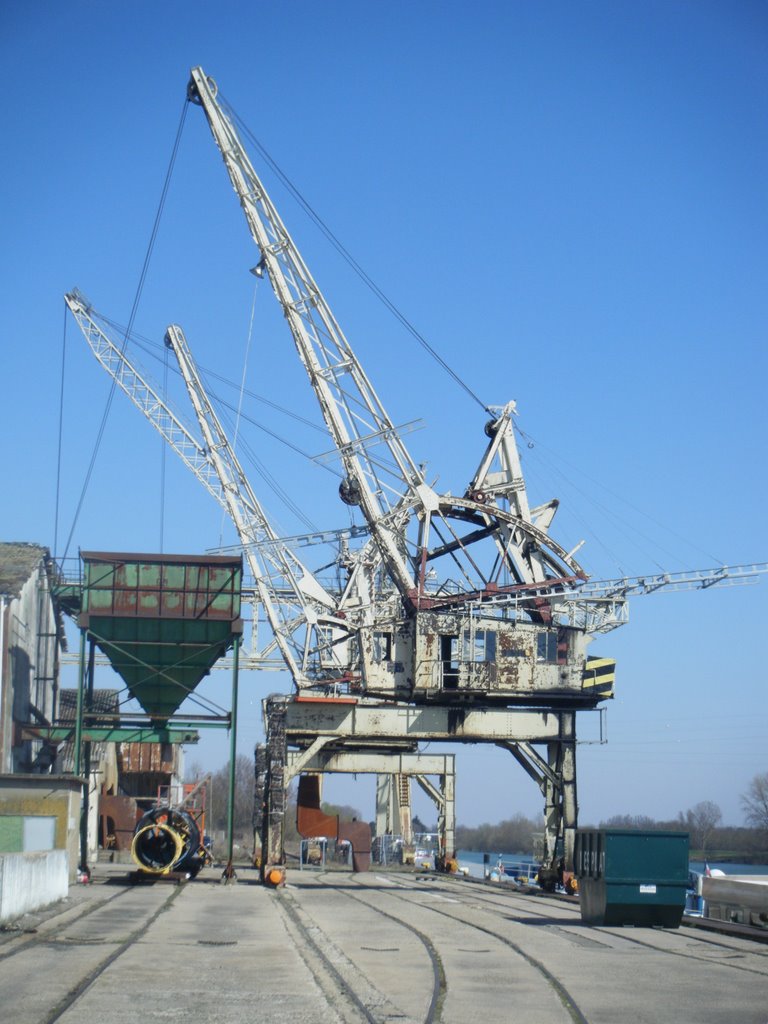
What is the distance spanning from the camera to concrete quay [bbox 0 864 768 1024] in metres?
13.3

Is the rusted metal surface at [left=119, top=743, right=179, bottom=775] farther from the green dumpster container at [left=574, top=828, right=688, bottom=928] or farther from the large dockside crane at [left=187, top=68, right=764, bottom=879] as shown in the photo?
the green dumpster container at [left=574, top=828, right=688, bottom=928]

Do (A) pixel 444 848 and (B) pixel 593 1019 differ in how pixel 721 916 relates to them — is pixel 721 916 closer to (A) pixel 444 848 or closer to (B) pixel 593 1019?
(B) pixel 593 1019

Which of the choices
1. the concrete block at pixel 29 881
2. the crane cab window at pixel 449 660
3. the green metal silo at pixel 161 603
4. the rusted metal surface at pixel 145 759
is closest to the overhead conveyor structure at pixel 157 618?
the green metal silo at pixel 161 603

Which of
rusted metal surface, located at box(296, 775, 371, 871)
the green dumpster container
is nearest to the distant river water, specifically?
rusted metal surface, located at box(296, 775, 371, 871)

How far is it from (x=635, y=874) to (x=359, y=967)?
8.78 metres

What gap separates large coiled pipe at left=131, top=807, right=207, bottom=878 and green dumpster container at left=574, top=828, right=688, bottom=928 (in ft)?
54.8

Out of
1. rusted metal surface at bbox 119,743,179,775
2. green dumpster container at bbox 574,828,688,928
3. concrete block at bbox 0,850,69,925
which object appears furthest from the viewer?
rusted metal surface at bbox 119,743,179,775

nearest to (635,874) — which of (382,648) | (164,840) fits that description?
(164,840)

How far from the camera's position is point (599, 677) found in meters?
46.1

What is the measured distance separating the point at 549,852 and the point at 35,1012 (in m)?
32.6

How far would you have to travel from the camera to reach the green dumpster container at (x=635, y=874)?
77.7ft

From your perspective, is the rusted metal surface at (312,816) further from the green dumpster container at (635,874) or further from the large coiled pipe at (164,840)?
the green dumpster container at (635,874)

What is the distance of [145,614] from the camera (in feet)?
143

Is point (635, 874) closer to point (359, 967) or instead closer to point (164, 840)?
point (359, 967)
